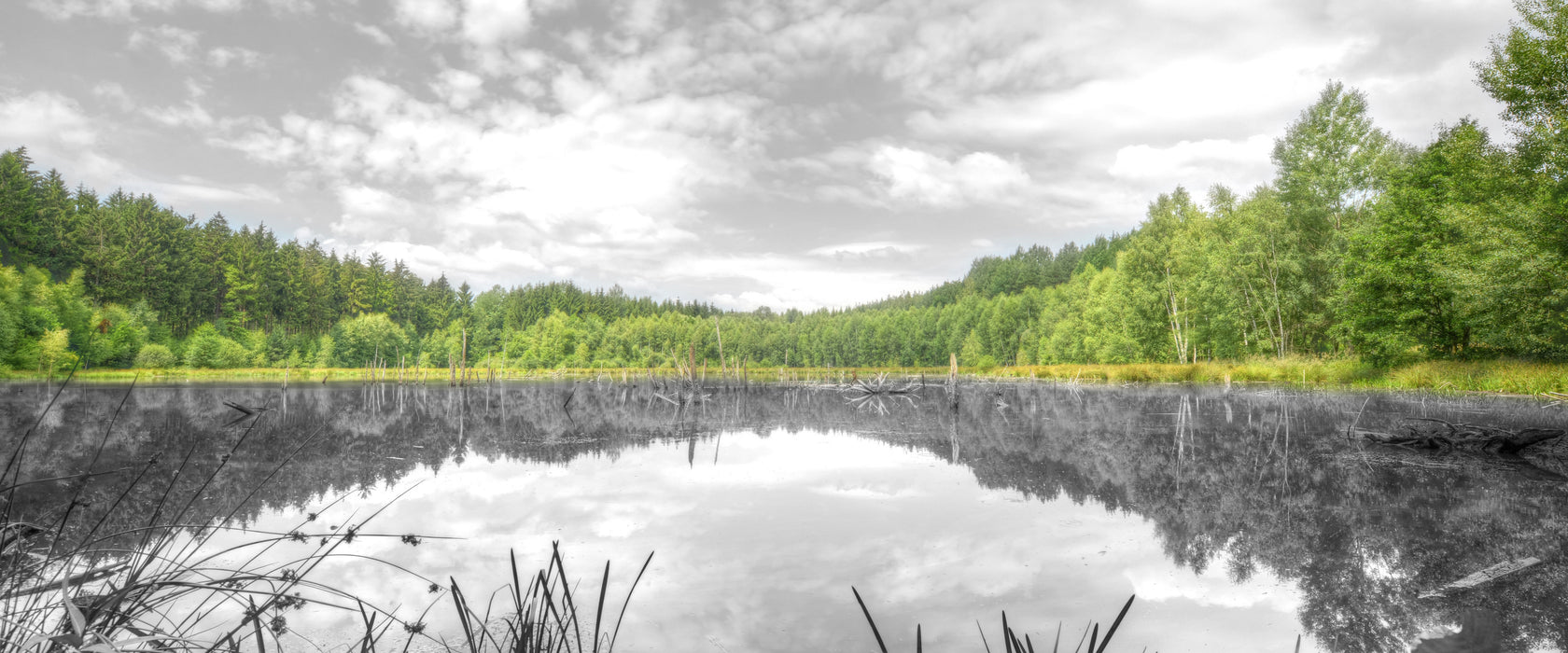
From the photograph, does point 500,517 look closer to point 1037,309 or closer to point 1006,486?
point 1006,486

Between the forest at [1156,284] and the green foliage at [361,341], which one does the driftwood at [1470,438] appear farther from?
the green foliage at [361,341]

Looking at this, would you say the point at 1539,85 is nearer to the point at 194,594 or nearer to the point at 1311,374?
the point at 1311,374

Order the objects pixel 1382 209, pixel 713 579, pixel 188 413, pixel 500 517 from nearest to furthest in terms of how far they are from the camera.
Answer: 1. pixel 713 579
2. pixel 500 517
3. pixel 188 413
4. pixel 1382 209

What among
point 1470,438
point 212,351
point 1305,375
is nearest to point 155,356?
point 212,351

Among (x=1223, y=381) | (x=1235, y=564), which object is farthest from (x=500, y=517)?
(x=1223, y=381)

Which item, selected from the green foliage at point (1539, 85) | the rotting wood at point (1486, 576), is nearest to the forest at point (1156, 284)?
the green foliage at point (1539, 85)

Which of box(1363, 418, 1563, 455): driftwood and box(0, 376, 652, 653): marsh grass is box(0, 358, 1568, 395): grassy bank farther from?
box(1363, 418, 1563, 455): driftwood

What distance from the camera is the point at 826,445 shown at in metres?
14.1

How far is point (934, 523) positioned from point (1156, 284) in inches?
1562

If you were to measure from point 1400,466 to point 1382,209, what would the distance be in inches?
812

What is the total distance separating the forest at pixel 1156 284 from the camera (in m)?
19.0

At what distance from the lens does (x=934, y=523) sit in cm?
745

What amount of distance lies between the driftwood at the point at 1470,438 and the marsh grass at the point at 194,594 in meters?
13.8

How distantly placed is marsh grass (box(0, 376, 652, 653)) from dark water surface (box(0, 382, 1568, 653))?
1.03 feet
